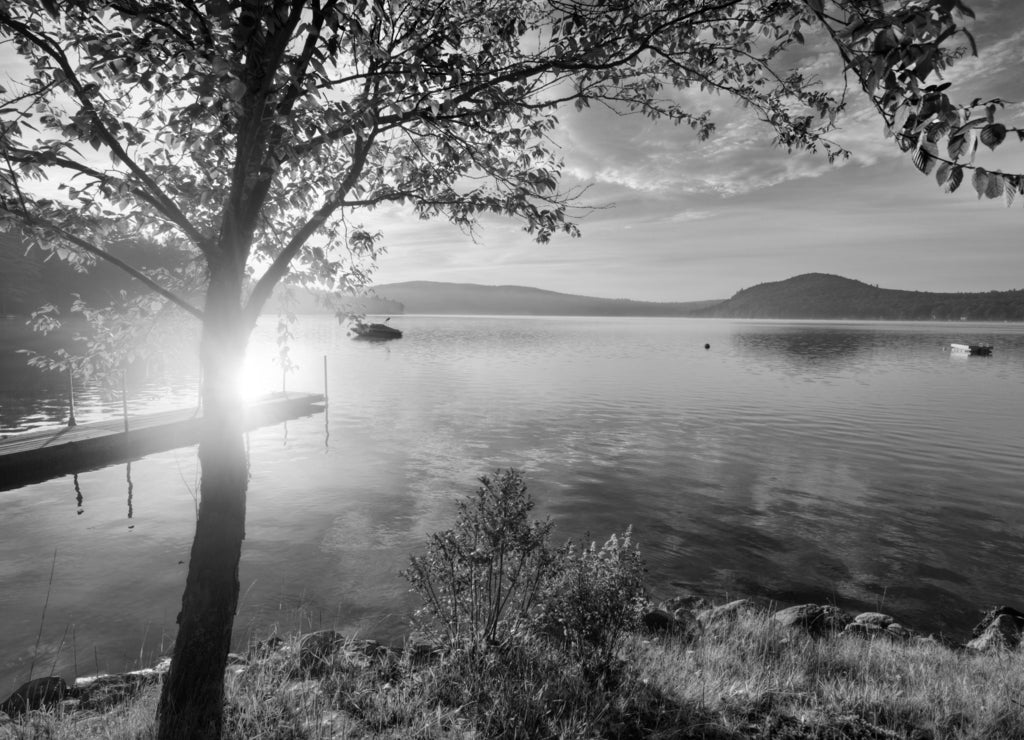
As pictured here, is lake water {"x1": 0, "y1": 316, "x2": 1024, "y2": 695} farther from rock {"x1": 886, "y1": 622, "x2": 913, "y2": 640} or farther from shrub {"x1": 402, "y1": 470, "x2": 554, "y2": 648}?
shrub {"x1": 402, "y1": 470, "x2": 554, "y2": 648}

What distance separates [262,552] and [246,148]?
12.7 m

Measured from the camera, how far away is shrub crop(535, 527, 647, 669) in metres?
6.17

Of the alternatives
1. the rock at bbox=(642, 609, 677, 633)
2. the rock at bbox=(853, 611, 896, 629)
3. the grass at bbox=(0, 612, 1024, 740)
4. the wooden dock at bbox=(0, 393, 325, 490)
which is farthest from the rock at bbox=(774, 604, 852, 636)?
the wooden dock at bbox=(0, 393, 325, 490)

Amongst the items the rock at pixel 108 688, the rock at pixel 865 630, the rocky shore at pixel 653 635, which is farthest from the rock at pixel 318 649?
the rock at pixel 865 630

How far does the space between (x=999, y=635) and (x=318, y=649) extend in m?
11.4

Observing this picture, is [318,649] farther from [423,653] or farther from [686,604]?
[686,604]

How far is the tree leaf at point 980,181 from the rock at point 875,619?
10150 mm

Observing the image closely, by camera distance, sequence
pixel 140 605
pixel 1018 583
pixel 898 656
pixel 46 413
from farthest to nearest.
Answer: pixel 46 413, pixel 1018 583, pixel 140 605, pixel 898 656

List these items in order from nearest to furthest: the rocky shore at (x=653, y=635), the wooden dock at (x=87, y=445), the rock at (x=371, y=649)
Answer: the rocky shore at (x=653, y=635) < the rock at (x=371, y=649) < the wooden dock at (x=87, y=445)

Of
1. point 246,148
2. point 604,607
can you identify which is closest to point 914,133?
point 246,148

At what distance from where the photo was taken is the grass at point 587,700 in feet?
16.9

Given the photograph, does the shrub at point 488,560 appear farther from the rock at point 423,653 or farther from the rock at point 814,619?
the rock at point 814,619

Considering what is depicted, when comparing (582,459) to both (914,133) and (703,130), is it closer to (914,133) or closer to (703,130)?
(703,130)

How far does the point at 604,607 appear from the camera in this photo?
6.17 meters
